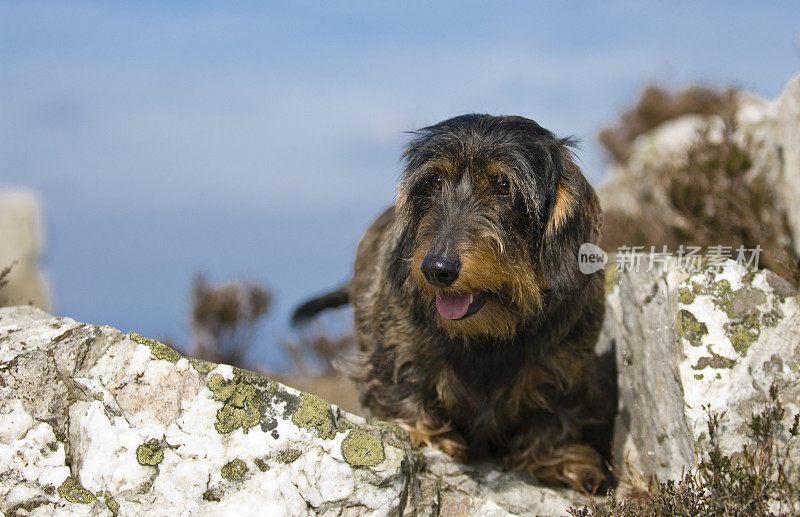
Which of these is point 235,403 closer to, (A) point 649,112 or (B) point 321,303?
(B) point 321,303

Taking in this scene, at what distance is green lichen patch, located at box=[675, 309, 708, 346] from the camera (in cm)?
340

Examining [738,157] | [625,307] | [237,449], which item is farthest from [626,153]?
[237,449]

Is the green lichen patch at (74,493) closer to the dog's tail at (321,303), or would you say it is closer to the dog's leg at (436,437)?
the dog's leg at (436,437)

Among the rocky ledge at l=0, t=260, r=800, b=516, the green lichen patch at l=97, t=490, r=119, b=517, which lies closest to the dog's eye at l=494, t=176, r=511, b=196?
the rocky ledge at l=0, t=260, r=800, b=516

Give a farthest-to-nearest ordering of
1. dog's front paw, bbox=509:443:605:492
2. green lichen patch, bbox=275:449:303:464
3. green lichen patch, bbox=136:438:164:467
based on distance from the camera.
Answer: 1. dog's front paw, bbox=509:443:605:492
2. green lichen patch, bbox=275:449:303:464
3. green lichen patch, bbox=136:438:164:467

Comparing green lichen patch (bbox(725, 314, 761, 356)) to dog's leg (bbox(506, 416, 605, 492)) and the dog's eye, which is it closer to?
dog's leg (bbox(506, 416, 605, 492))

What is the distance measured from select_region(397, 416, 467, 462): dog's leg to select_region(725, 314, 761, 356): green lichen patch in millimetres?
1478

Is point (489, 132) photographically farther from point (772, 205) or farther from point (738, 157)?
point (738, 157)

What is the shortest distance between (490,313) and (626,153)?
12.7m

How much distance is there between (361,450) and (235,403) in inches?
22.5

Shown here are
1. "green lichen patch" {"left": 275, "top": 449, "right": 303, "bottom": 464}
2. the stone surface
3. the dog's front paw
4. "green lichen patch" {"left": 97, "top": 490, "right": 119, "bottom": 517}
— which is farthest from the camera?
the stone surface

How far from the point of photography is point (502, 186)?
3223mm

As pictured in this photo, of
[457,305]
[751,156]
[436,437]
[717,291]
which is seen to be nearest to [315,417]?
[457,305]

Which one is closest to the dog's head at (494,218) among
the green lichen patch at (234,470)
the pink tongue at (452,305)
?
the pink tongue at (452,305)
